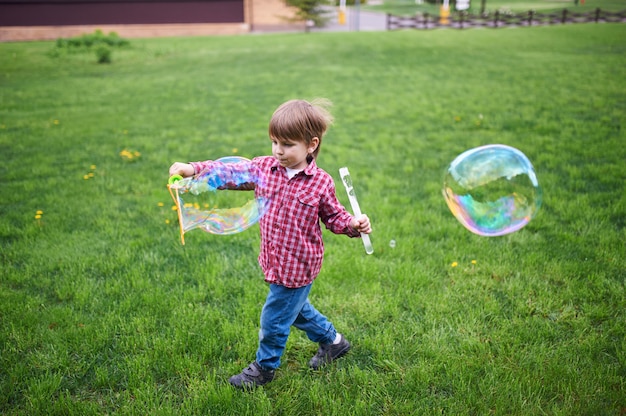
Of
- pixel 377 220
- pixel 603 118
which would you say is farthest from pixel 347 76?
pixel 377 220

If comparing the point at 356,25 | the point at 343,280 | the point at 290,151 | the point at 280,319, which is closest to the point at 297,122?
the point at 290,151

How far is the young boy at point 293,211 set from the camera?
2395 millimetres

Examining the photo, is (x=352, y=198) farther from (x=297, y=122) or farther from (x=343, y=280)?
(x=343, y=280)

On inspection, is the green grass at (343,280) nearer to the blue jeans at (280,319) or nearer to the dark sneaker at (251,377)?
the dark sneaker at (251,377)

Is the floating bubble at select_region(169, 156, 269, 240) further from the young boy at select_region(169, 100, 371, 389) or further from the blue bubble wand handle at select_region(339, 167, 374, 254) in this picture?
the blue bubble wand handle at select_region(339, 167, 374, 254)

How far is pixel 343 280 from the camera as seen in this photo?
3777mm

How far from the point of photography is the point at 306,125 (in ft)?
7.80

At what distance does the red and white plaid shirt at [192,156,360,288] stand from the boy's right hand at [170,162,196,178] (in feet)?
1.42

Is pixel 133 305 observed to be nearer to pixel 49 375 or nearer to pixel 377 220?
pixel 49 375

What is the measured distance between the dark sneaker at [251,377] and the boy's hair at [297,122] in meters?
1.35

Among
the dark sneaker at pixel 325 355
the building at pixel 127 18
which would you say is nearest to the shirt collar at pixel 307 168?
the dark sneaker at pixel 325 355

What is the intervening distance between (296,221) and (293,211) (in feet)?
0.18

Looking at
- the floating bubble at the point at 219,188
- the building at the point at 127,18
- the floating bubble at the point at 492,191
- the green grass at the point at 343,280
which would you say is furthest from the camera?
the building at the point at 127,18

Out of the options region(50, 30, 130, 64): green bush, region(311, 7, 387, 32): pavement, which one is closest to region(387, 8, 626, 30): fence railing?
region(311, 7, 387, 32): pavement
